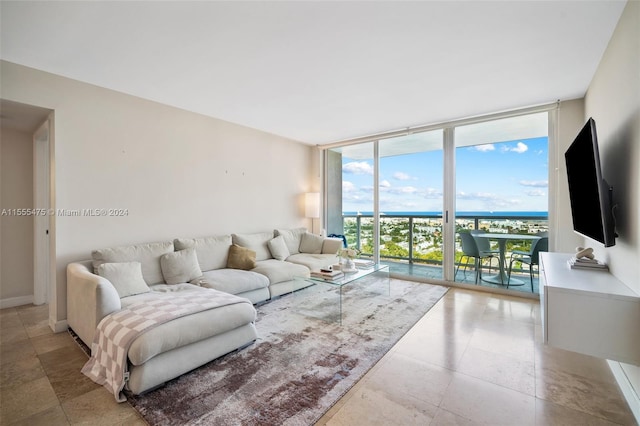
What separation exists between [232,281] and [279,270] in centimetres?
73

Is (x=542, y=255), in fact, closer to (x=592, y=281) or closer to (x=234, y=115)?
(x=592, y=281)

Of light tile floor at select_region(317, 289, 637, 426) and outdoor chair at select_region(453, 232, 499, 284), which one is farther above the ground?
outdoor chair at select_region(453, 232, 499, 284)

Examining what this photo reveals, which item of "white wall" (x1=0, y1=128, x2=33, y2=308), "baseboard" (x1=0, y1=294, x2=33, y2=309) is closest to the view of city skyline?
"white wall" (x1=0, y1=128, x2=33, y2=308)

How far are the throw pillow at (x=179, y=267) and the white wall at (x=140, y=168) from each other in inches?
20.1

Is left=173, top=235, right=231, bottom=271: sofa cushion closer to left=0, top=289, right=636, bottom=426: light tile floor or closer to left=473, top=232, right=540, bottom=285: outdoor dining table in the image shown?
left=0, top=289, right=636, bottom=426: light tile floor

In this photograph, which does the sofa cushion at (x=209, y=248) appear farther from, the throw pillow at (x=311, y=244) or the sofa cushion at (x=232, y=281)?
the throw pillow at (x=311, y=244)

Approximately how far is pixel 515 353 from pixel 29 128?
5679mm

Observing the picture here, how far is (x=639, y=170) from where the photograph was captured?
1714 millimetres

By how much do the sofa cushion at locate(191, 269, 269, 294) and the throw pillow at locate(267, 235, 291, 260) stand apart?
2.81ft

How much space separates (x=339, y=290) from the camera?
3.76m

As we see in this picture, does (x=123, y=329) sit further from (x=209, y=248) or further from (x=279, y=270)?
(x=279, y=270)

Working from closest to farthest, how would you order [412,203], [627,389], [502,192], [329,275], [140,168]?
1. [627,389]
2. [329,275]
3. [140,168]
4. [502,192]
5. [412,203]

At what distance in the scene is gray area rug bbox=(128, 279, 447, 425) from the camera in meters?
1.71

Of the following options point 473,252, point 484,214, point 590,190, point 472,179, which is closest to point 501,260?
point 473,252
